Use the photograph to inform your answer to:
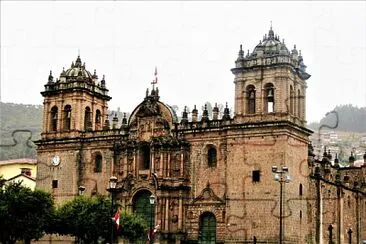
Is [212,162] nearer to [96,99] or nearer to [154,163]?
[154,163]

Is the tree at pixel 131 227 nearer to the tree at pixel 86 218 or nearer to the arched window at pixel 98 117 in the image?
the tree at pixel 86 218

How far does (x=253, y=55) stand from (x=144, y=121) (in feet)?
33.0

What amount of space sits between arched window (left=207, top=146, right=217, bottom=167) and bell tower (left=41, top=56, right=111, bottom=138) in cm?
1171

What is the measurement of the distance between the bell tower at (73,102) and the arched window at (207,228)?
519 inches

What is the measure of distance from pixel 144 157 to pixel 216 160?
6369mm

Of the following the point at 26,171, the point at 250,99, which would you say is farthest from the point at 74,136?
the point at 26,171

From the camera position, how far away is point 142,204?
166ft

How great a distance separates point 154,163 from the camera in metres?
50.2

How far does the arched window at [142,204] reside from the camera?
50.3m

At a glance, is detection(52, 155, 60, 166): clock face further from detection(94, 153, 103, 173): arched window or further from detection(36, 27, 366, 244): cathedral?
detection(94, 153, 103, 173): arched window

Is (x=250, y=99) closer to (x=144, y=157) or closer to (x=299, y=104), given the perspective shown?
(x=299, y=104)

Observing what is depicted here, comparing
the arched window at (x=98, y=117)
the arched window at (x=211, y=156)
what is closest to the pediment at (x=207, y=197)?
the arched window at (x=211, y=156)

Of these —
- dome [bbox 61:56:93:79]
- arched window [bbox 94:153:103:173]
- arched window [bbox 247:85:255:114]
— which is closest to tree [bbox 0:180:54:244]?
arched window [bbox 94:153:103:173]

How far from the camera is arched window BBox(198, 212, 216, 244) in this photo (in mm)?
47688
